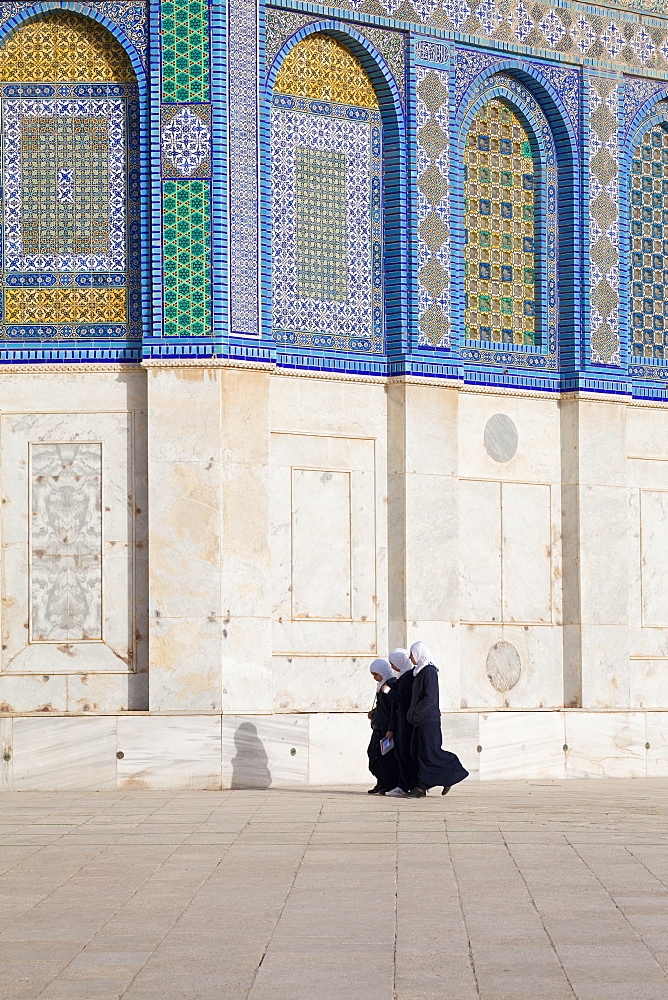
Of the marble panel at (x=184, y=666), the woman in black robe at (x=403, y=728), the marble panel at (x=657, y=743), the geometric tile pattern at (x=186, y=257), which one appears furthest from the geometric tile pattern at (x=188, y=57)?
the marble panel at (x=657, y=743)

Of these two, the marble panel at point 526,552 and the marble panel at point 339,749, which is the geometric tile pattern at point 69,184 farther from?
the marble panel at point 526,552

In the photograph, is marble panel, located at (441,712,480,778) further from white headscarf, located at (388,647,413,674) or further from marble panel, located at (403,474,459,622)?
white headscarf, located at (388,647,413,674)

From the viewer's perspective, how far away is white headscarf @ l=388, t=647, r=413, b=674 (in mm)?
12617

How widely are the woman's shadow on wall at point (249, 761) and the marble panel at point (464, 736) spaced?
1651 millimetres

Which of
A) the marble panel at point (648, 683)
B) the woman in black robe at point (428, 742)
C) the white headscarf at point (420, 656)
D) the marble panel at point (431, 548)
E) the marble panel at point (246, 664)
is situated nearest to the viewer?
the woman in black robe at point (428, 742)

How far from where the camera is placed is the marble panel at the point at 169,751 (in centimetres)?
1257

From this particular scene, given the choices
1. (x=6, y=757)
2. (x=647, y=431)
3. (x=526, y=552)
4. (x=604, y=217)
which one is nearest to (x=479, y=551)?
(x=526, y=552)

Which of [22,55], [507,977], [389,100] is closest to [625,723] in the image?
[389,100]

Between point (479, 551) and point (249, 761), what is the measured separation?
10.1 ft

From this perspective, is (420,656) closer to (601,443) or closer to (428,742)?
(428,742)

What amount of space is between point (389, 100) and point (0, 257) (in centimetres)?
365

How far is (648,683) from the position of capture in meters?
15.4

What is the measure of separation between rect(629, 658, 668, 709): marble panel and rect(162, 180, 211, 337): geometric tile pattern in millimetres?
5247

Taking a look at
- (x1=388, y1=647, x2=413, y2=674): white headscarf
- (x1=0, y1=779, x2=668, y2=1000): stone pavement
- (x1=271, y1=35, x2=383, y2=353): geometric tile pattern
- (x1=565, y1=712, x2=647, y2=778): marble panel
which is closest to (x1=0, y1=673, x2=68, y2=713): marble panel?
(x1=0, y1=779, x2=668, y2=1000): stone pavement
